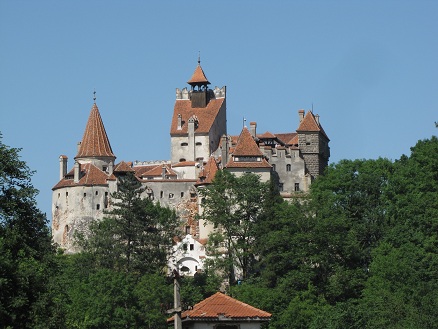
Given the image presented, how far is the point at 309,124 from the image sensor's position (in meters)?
102

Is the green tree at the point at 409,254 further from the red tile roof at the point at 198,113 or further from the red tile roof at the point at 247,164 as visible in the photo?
the red tile roof at the point at 198,113

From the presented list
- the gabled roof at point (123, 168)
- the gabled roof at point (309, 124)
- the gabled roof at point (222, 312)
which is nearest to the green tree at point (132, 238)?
the gabled roof at point (123, 168)

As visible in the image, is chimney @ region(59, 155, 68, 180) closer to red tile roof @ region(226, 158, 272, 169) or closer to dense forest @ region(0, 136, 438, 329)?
dense forest @ region(0, 136, 438, 329)

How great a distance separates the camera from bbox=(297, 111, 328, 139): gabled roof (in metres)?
102

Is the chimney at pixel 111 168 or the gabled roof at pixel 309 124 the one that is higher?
the gabled roof at pixel 309 124

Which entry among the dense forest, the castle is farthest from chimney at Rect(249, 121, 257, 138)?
the dense forest

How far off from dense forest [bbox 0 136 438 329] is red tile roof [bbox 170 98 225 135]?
1402cm

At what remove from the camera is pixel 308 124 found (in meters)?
102

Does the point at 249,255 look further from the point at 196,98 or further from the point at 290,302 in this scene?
the point at 196,98

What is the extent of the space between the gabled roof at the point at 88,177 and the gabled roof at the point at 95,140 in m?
1.66

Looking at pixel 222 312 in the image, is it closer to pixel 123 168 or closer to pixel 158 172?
pixel 123 168

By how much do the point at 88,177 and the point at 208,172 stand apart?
37.4 feet

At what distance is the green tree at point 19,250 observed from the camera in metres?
44.4

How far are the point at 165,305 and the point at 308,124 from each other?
31.6m
